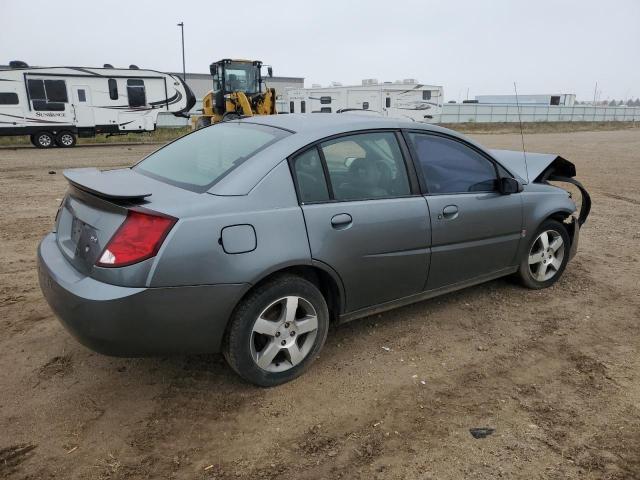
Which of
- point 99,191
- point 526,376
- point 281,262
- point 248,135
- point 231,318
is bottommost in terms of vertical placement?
point 526,376

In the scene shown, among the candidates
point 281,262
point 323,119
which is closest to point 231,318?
point 281,262

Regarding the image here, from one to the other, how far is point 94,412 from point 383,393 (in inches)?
65.5

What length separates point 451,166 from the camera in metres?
3.85

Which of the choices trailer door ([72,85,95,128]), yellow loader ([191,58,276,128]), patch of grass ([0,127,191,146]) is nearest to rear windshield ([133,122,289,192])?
yellow loader ([191,58,276,128])

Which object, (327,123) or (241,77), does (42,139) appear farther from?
(327,123)

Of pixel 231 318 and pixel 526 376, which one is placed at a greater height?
pixel 231 318

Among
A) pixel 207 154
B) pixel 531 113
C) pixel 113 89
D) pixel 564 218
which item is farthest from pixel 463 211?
pixel 531 113

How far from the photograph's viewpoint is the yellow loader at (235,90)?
1909 cm

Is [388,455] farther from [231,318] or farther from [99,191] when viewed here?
[99,191]

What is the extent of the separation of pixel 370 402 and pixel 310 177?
1.39m

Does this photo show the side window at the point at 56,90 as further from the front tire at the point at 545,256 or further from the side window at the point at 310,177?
the front tire at the point at 545,256

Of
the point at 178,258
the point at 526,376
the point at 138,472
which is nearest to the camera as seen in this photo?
the point at 138,472

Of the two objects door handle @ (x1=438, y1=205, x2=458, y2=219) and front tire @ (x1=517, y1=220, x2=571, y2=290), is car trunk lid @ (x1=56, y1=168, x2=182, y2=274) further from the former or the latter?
front tire @ (x1=517, y1=220, x2=571, y2=290)

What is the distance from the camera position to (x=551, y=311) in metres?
4.27
